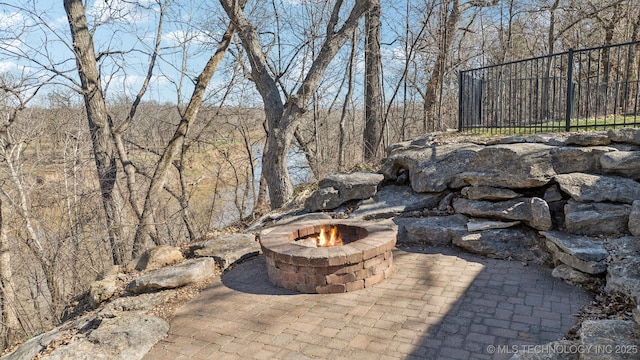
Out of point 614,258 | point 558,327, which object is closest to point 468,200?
point 614,258

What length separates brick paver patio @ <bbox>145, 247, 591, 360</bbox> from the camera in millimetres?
2994

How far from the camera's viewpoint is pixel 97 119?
323 inches

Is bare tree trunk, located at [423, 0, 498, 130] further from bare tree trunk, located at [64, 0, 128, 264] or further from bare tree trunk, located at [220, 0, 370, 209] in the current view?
bare tree trunk, located at [64, 0, 128, 264]

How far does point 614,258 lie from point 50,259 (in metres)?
8.70

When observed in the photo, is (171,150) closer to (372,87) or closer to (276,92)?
(276,92)

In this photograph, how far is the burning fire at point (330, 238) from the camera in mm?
5090

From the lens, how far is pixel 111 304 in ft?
13.5

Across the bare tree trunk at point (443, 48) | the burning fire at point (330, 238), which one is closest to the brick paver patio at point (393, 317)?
the burning fire at point (330, 238)

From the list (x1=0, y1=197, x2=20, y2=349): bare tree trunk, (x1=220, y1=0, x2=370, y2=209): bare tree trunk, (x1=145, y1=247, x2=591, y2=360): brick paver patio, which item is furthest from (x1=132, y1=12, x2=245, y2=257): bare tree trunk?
(x1=145, y1=247, x2=591, y2=360): brick paver patio

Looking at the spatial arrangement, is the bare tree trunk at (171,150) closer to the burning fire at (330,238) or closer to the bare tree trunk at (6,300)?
the bare tree trunk at (6,300)

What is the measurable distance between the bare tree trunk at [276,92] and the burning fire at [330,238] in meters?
3.05

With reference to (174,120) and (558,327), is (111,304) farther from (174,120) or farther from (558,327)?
(174,120)

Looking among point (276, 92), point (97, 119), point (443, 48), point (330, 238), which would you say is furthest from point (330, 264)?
point (443, 48)

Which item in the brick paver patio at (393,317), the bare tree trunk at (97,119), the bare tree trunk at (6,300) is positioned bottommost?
the bare tree trunk at (6,300)
